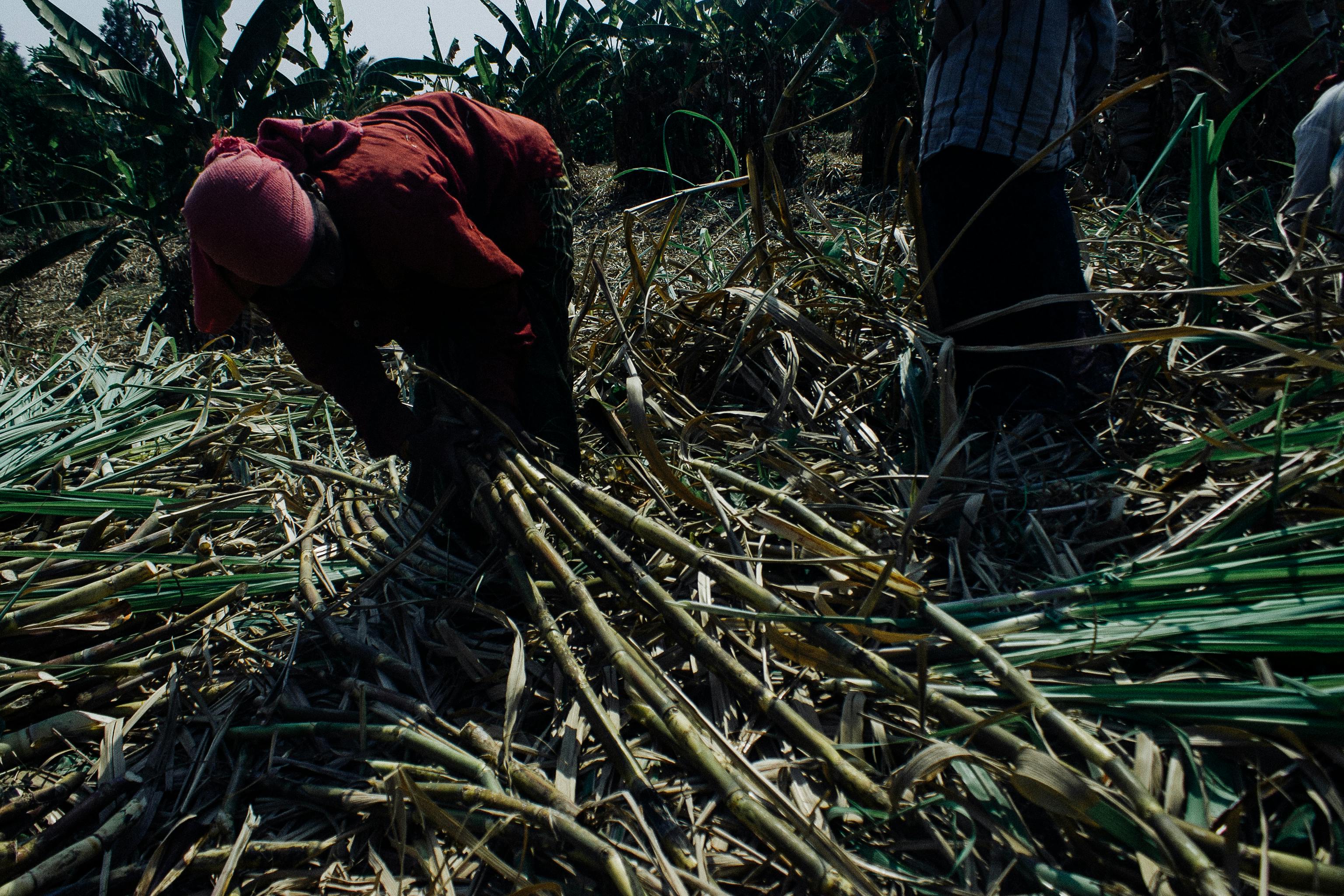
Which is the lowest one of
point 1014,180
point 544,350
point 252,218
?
point 544,350

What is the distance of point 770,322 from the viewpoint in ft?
7.32

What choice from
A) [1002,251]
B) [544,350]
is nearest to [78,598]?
[544,350]

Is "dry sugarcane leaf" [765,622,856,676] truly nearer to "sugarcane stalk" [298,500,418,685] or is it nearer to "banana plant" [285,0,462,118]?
"sugarcane stalk" [298,500,418,685]

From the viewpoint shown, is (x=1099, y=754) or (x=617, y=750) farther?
(x=617, y=750)

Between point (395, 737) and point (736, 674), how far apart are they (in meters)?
0.61

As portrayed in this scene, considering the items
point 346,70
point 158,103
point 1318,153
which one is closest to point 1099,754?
point 1318,153

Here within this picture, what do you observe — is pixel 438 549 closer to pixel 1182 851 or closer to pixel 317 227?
pixel 317 227

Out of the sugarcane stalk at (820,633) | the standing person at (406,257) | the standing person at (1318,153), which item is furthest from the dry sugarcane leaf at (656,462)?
the standing person at (1318,153)

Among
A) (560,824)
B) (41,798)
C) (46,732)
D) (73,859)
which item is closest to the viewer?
(560,824)

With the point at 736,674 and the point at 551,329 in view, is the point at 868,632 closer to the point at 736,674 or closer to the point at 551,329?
the point at 736,674

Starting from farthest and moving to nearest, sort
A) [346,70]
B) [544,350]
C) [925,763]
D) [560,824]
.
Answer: [346,70], [544,350], [560,824], [925,763]

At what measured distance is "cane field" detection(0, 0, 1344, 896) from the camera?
965 millimetres

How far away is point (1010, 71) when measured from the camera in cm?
161

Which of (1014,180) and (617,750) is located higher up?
(1014,180)
